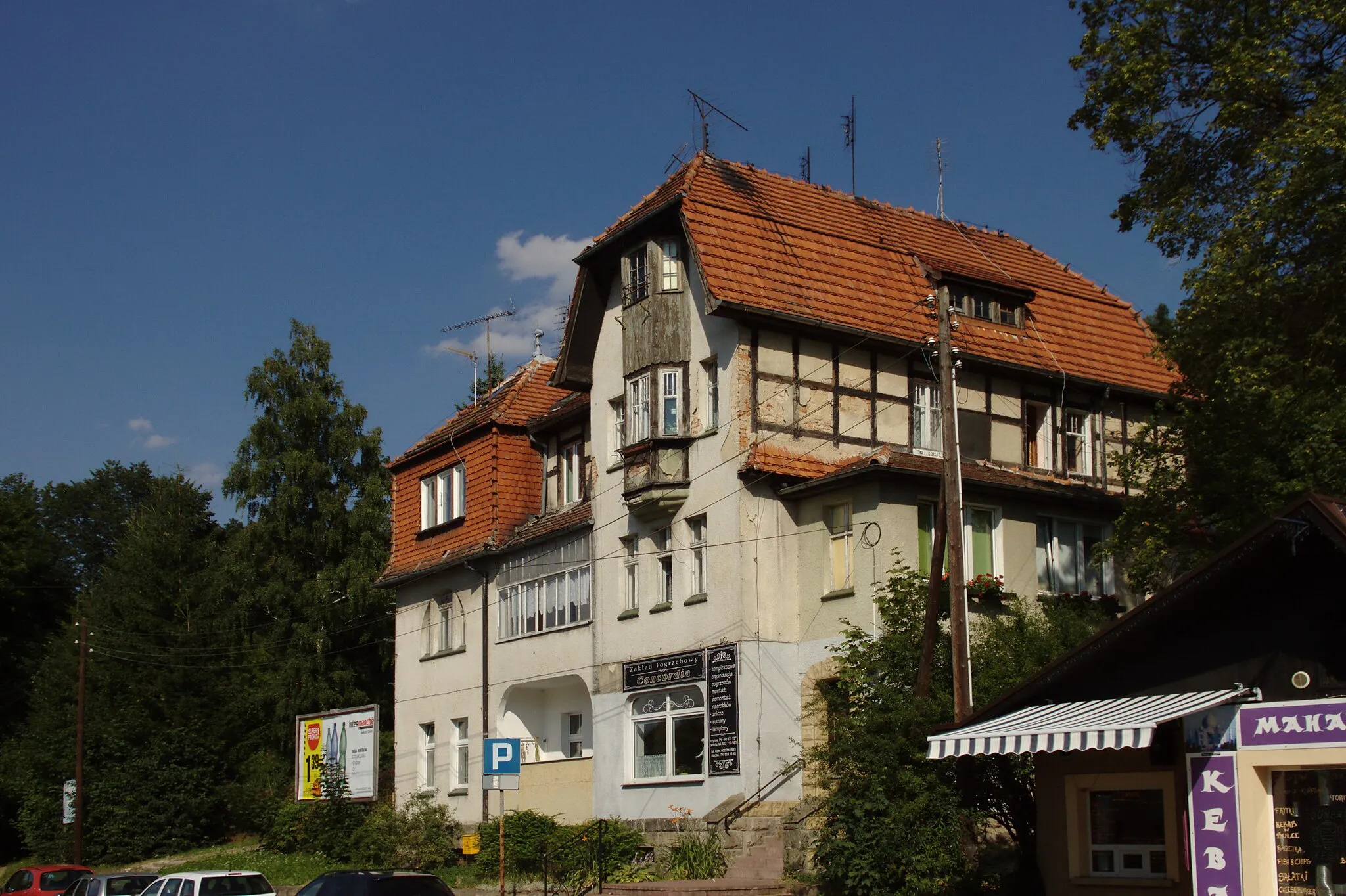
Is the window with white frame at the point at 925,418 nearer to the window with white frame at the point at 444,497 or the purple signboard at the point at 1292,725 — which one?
the window with white frame at the point at 444,497

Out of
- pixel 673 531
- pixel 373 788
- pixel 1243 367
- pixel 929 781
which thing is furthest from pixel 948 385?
pixel 373 788

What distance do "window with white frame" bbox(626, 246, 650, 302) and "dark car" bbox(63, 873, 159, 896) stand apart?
14875 mm

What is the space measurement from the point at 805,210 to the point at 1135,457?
11024 millimetres

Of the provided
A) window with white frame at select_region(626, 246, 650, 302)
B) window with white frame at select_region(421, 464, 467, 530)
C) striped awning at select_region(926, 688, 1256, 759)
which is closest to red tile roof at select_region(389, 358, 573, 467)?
window with white frame at select_region(421, 464, 467, 530)

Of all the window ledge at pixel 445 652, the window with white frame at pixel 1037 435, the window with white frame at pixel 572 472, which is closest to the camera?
the window with white frame at pixel 1037 435

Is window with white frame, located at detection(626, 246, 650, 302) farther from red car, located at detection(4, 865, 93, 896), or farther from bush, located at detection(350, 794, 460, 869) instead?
red car, located at detection(4, 865, 93, 896)

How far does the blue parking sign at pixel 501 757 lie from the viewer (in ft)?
79.0

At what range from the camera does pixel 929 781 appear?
21.3 m

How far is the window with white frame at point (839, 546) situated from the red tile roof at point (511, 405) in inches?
447

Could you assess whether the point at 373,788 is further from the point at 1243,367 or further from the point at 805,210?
the point at 1243,367

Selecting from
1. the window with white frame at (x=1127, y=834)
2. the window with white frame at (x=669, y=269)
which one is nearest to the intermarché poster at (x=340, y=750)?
the window with white frame at (x=669, y=269)

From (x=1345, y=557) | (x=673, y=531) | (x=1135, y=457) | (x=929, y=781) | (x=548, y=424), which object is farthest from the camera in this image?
(x=548, y=424)

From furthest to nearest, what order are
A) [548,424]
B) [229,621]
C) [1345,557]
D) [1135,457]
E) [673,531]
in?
[229,621] → [548,424] → [673,531] → [1135,457] → [1345,557]

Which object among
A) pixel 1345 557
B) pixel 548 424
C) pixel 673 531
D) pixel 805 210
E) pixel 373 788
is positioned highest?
pixel 805 210
